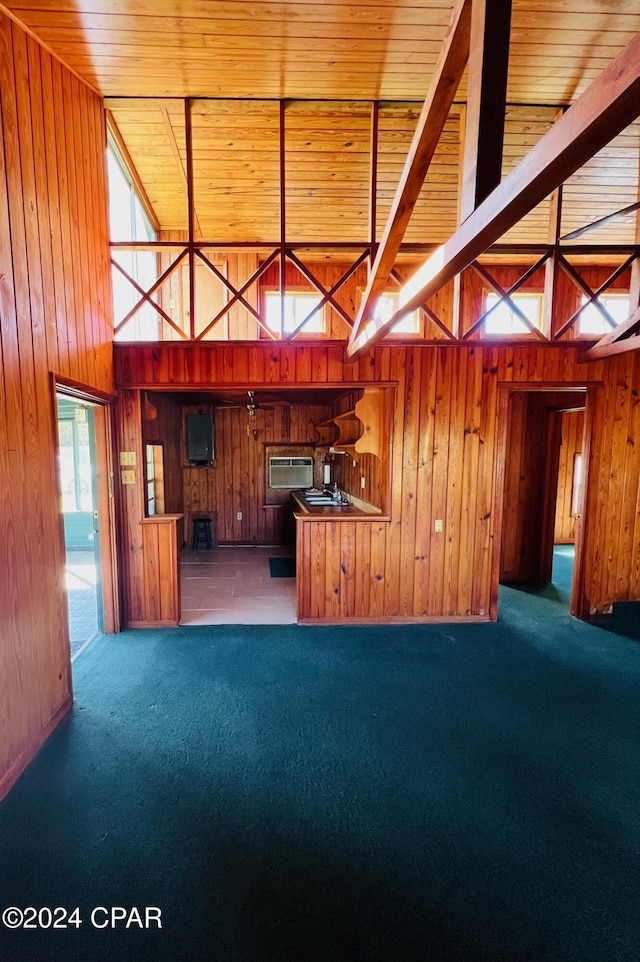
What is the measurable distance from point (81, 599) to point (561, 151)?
500 centimetres

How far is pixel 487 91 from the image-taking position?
3.92 ft

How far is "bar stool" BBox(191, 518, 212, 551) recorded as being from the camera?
267 inches

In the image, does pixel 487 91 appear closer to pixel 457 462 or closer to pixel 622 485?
pixel 457 462

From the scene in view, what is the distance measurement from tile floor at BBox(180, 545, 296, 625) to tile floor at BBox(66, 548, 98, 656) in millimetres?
810

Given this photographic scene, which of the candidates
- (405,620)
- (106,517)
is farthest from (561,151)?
(106,517)

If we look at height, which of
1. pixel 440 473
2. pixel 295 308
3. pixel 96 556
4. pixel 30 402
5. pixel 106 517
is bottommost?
pixel 96 556

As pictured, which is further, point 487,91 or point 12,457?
point 12,457

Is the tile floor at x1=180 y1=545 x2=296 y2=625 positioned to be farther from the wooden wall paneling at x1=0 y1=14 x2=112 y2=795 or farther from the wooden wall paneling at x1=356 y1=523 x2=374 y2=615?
the wooden wall paneling at x1=0 y1=14 x2=112 y2=795

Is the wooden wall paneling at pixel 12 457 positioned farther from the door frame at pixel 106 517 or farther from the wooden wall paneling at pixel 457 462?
the wooden wall paneling at pixel 457 462

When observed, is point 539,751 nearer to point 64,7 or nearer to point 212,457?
point 64,7

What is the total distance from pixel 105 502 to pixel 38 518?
48.1 inches

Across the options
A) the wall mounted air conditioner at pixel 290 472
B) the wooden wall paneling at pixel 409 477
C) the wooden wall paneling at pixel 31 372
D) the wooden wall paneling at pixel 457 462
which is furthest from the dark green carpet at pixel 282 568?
the wooden wall paneling at pixel 31 372

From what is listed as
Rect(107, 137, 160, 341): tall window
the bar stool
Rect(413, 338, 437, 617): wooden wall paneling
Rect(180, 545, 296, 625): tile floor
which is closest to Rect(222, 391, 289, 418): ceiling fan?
Rect(107, 137, 160, 341): tall window

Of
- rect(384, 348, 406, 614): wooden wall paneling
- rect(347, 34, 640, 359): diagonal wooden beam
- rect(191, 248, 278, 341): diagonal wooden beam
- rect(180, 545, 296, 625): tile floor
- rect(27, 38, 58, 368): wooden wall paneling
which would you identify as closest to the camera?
rect(347, 34, 640, 359): diagonal wooden beam
